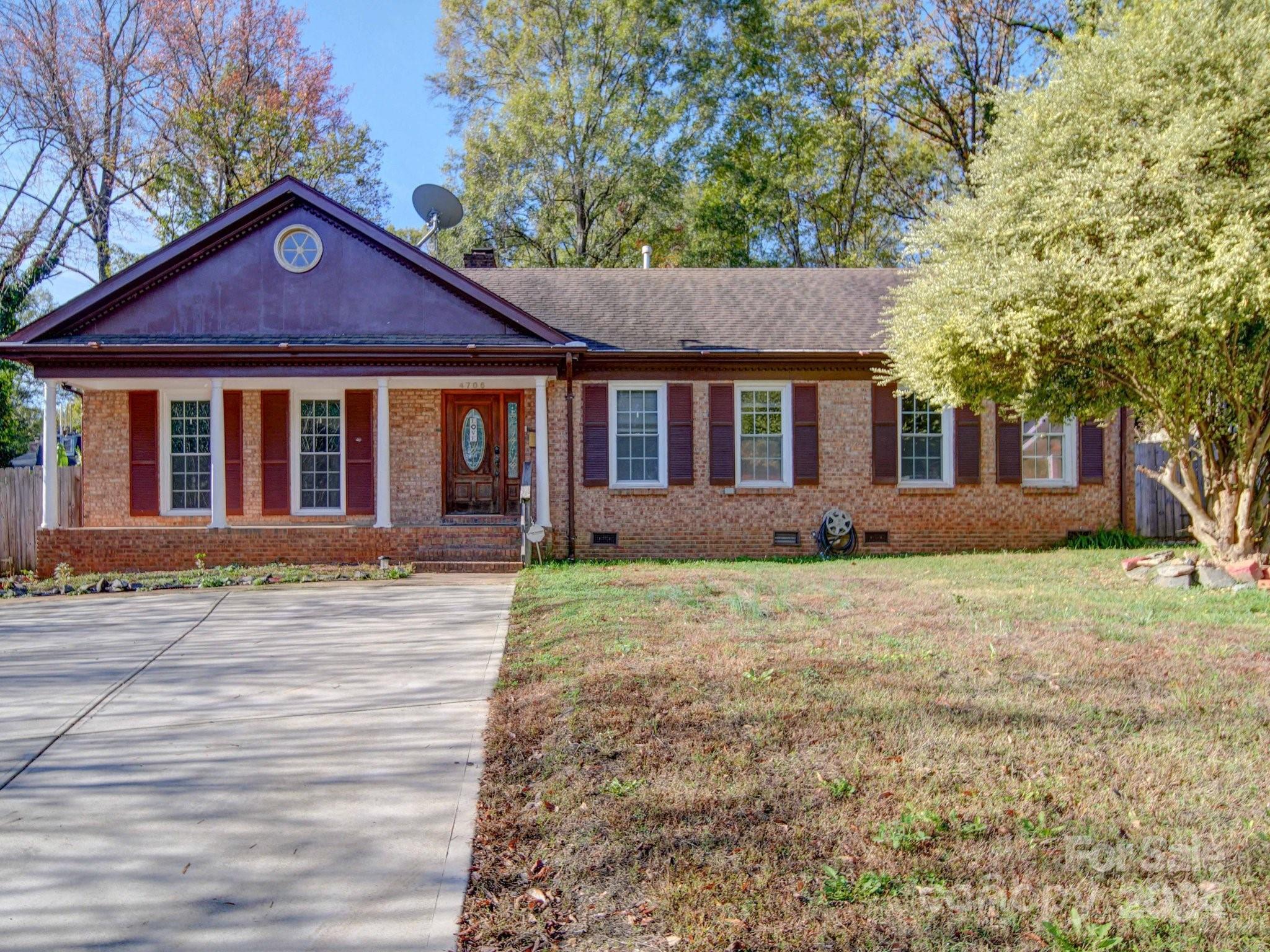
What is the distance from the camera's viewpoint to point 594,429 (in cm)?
1430

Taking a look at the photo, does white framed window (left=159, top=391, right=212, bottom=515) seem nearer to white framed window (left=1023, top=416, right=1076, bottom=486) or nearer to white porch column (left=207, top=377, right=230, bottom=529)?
white porch column (left=207, top=377, right=230, bottom=529)

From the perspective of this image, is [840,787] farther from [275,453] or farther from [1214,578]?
[275,453]

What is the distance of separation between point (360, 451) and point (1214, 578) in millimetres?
11813

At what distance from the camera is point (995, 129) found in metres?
10.7

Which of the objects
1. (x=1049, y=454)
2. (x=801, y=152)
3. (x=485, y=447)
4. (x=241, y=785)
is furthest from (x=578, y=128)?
(x=241, y=785)

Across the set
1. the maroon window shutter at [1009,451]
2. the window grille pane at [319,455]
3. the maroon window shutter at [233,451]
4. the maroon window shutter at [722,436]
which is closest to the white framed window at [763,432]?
the maroon window shutter at [722,436]

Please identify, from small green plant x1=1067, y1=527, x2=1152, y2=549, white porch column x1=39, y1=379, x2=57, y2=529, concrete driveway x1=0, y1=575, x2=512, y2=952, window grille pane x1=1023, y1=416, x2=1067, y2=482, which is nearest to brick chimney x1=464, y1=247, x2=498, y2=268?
white porch column x1=39, y1=379, x2=57, y2=529

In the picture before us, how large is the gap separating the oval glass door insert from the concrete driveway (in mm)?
6637

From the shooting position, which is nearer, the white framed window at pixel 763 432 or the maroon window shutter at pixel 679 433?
the maroon window shutter at pixel 679 433

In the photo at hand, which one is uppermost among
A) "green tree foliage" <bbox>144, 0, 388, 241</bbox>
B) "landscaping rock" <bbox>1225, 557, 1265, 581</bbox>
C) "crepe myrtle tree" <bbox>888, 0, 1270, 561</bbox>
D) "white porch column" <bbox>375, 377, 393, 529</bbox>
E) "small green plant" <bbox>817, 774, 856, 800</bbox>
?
"green tree foliage" <bbox>144, 0, 388, 241</bbox>

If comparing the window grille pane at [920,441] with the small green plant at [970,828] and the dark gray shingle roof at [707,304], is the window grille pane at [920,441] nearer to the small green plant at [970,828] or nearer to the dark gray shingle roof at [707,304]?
the dark gray shingle roof at [707,304]

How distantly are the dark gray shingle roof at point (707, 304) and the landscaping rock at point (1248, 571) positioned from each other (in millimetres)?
6073

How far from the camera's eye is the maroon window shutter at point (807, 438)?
14383 mm

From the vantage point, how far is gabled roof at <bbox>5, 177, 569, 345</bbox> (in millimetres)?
13188
